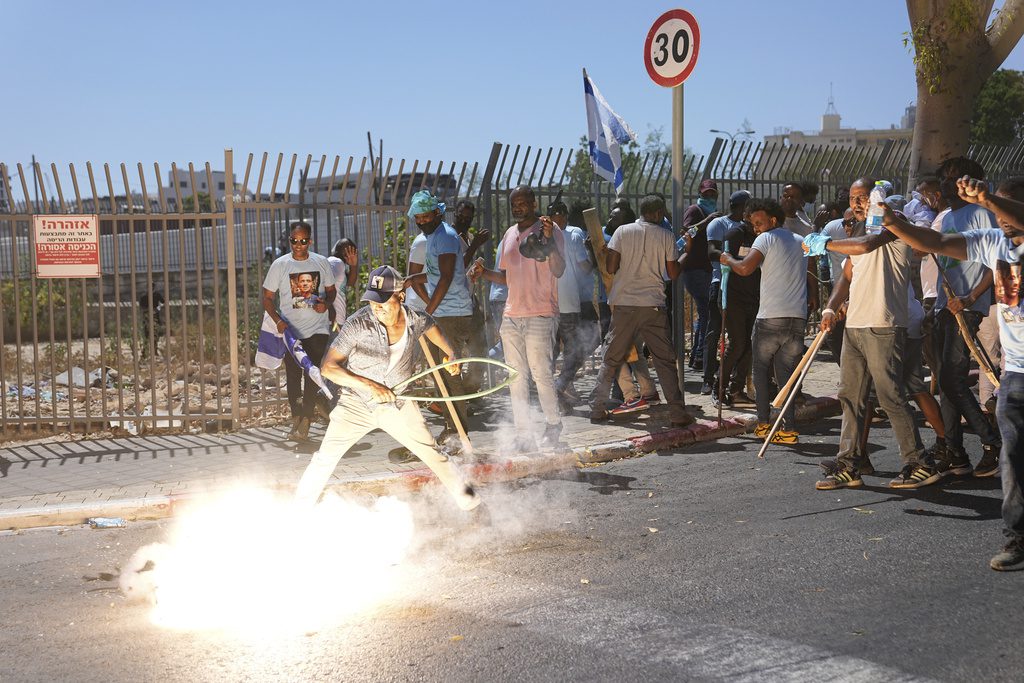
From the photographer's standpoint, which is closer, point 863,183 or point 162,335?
point 863,183

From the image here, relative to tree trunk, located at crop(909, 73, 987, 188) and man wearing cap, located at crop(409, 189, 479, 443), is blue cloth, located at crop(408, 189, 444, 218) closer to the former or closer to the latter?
man wearing cap, located at crop(409, 189, 479, 443)

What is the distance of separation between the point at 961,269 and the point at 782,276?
4.59 feet

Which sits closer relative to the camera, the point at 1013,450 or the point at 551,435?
the point at 1013,450

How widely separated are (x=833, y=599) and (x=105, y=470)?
581 centimetres

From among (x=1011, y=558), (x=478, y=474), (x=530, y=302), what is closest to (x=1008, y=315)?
(x=1011, y=558)

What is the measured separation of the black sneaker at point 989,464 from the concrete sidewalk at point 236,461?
2.46 m

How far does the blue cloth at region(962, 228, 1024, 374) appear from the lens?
542 centimetres

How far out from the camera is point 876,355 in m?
6.94

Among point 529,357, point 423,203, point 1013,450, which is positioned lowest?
point 1013,450

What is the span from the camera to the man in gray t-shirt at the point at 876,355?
22.7ft

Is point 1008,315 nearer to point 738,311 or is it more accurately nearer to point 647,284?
point 647,284

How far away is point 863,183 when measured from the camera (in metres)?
7.08

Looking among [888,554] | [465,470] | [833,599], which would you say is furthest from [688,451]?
[833,599]

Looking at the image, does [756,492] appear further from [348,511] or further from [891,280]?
[348,511]
